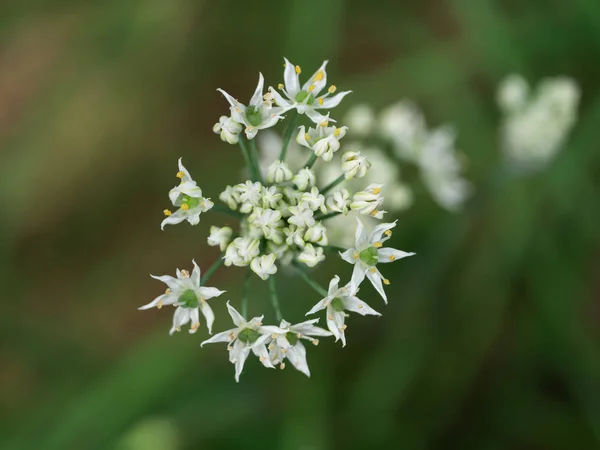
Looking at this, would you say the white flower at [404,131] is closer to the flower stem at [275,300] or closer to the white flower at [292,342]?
the flower stem at [275,300]

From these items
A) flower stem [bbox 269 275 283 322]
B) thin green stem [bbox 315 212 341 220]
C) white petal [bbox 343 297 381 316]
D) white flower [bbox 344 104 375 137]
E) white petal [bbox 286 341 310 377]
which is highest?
white flower [bbox 344 104 375 137]

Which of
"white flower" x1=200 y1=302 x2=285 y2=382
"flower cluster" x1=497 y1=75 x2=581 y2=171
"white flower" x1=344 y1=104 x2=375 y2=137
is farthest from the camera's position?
"flower cluster" x1=497 y1=75 x2=581 y2=171

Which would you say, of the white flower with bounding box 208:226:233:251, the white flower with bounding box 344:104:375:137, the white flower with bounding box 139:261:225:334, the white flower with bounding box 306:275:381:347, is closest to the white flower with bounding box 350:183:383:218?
the white flower with bounding box 306:275:381:347

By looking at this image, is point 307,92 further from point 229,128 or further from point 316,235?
point 316,235

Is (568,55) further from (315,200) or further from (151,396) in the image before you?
(151,396)

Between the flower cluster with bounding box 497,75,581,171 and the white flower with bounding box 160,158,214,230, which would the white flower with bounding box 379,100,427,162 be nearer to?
the flower cluster with bounding box 497,75,581,171

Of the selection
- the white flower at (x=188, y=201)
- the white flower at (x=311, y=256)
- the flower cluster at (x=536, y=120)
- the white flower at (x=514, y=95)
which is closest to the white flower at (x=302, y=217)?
the white flower at (x=311, y=256)

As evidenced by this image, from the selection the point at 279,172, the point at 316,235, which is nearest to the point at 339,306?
the point at 316,235
